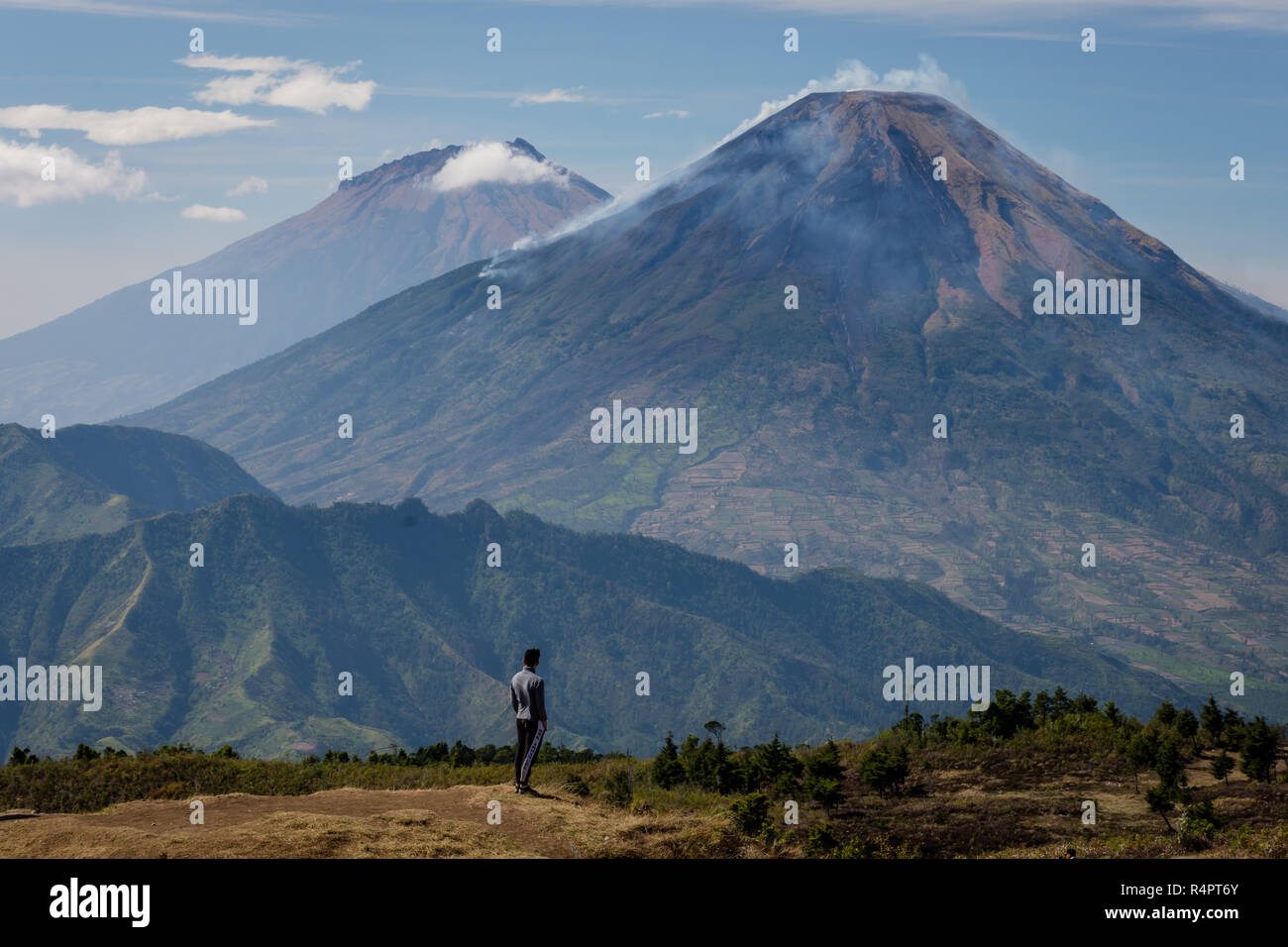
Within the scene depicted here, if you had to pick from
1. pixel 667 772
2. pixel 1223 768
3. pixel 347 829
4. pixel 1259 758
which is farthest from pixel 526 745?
pixel 1259 758

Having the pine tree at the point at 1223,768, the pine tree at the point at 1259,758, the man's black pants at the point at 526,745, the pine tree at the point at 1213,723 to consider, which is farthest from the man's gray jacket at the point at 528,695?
the pine tree at the point at 1213,723

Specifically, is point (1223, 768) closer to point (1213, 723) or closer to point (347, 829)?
point (1213, 723)

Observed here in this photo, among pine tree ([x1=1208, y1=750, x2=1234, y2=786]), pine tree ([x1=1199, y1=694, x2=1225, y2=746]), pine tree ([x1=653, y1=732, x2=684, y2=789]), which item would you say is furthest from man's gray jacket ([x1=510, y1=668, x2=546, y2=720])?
pine tree ([x1=1199, y1=694, x2=1225, y2=746])

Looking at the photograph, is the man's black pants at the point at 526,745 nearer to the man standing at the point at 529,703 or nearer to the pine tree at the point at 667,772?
the man standing at the point at 529,703

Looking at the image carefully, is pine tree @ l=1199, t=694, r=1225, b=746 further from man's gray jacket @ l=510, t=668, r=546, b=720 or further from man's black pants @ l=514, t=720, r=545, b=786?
man's gray jacket @ l=510, t=668, r=546, b=720
